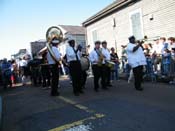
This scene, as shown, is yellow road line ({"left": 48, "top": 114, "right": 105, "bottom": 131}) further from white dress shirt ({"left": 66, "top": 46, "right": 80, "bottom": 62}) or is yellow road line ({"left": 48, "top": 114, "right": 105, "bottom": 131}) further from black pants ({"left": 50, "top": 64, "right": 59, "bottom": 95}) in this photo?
black pants ({"left": 50, "top": 64, "right": 59, "bottom": 95})

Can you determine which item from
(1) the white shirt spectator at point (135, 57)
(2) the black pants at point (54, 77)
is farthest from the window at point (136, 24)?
(2) the black pants at point (54, 77)

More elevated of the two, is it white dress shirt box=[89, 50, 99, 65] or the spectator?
white dress shirt box=[89, 50, 99, 65]

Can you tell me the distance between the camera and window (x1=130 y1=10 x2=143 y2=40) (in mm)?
17070

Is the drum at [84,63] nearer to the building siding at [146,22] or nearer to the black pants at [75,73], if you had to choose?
the black pants at [75,73]

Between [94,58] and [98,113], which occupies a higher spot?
[94,58]

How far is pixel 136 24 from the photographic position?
57.4 feet

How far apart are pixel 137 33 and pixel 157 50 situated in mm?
4129

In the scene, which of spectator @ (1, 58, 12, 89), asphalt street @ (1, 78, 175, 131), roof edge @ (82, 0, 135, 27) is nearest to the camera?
asphalt street @ (1, 78, 175, 131)

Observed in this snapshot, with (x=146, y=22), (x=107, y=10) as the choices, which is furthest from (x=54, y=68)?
(x=107, y=10)

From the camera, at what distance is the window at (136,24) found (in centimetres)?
1707

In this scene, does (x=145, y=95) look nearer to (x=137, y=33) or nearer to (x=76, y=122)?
(x=76, y=122)

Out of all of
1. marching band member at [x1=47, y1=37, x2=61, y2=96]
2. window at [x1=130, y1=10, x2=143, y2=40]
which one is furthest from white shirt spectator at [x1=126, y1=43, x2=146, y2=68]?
window at [x1=130, y1=10, x2=143, y2=40]

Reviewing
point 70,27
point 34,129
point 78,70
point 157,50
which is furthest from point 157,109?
point 70,27

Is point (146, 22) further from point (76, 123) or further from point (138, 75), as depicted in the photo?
point (76, 123)
